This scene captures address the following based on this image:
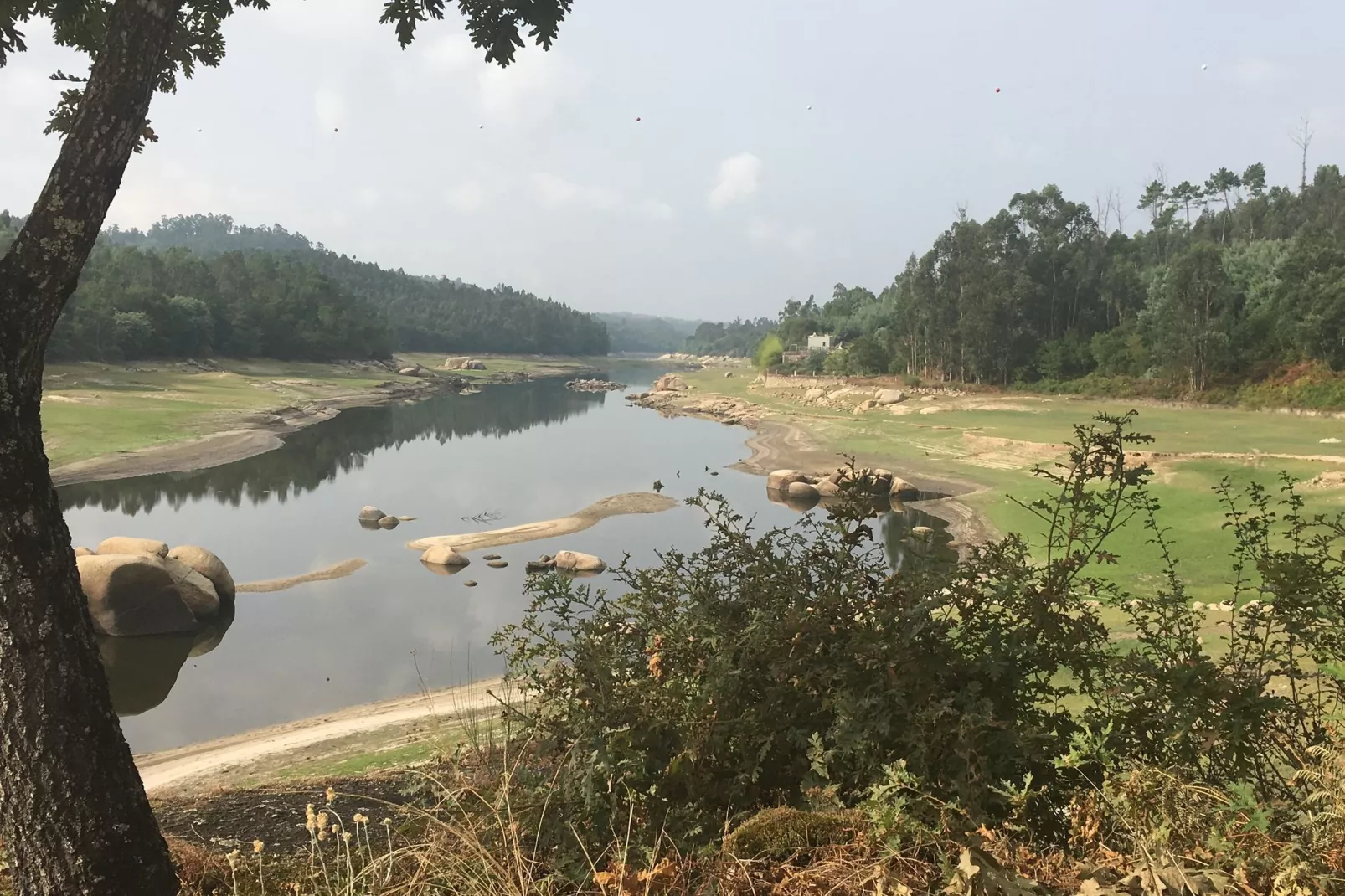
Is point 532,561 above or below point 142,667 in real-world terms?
above

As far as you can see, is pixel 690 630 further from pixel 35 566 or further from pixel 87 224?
pixel 87 224

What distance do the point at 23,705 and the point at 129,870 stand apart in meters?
0.76

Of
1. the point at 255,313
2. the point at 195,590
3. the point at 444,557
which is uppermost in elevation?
the point at 255,313

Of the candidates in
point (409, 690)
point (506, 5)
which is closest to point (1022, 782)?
point (506, 5)

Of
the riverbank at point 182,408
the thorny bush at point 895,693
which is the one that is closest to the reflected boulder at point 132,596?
the riverbank at point 182,408

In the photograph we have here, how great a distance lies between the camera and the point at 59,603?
313 cm

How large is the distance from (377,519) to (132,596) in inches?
453

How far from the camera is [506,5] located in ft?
17.3

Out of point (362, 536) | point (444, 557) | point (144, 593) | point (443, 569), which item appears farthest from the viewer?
point (362, 536)

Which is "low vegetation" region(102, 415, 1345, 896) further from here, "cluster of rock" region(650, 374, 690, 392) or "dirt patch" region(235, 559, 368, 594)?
"cluster of rock" region(650, 374, 690, 392)

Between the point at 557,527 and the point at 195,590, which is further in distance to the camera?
the point at 557,527

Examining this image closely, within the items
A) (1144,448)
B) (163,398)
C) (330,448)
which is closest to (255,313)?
(163,398)

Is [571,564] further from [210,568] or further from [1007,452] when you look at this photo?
[1007,452]

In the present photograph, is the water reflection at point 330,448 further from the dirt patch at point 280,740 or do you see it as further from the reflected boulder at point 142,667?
the dirt patch at point 280,740
